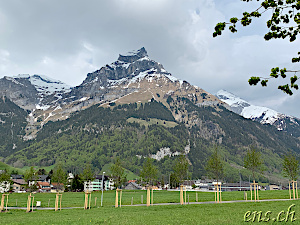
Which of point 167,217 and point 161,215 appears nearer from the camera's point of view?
point 167,217

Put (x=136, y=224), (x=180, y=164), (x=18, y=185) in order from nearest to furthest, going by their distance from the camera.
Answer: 1. (x=136, y=224)
2. (x=180, y=164)
3. (x=18, y=185)

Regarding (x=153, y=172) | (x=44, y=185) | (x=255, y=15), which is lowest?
(x=44, y=185)

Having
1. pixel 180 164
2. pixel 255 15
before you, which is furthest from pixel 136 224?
Answer: pixel 180 164

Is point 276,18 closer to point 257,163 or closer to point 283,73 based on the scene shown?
point 283,73

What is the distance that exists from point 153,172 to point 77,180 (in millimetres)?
51064

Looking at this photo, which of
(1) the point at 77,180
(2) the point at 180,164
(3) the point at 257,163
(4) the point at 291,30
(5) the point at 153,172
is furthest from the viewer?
(1) the point at 77,180

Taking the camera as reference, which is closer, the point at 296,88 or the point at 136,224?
the point at 296,88

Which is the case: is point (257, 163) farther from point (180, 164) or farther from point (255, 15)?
point (255, 15)

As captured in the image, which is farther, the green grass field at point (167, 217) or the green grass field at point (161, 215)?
the green grass field at point (161, 215)

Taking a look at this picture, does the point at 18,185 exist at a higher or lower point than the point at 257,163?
lower

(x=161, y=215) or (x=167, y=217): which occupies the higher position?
(x=167, y=217)

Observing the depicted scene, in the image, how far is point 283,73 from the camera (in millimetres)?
7969

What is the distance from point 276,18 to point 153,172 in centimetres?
10958

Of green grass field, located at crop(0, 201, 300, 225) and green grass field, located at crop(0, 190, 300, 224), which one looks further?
green grass field, located at crop(0, 190, 300, 224)
